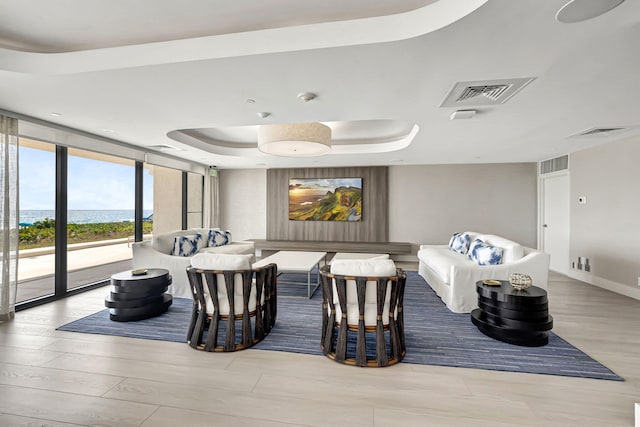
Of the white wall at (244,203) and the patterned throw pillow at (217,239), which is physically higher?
the white wall at (244,203)

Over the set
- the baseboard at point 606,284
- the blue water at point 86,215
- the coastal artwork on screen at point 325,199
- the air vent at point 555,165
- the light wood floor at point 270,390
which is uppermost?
the air vent at point 555,165

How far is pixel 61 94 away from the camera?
284 centimetres

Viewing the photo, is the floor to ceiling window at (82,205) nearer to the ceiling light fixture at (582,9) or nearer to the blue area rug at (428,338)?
the blue area rug at (428,338)

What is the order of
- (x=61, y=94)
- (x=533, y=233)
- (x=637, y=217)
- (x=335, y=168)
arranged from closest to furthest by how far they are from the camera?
(x=61, y=94) → (x=637, y=217) → (x=533, y=233) → (x=335, y=168)

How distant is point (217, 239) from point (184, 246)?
1.11m

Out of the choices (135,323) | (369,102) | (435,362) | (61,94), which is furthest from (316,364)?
(61,94)

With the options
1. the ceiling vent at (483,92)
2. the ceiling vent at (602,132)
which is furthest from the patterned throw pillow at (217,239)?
the ceiling vent at (602,132)

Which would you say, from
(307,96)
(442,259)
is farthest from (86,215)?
(442,259)

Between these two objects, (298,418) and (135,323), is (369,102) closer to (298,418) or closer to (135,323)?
(298,418)

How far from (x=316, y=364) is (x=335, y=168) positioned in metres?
5.56

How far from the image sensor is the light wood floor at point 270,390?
1.77 m

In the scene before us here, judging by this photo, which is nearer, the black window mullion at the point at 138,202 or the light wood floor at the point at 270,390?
the light wood floor at the point at 270,390

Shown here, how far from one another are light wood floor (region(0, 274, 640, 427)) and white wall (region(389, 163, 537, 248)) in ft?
14.2

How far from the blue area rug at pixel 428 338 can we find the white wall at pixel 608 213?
8.74 feet
